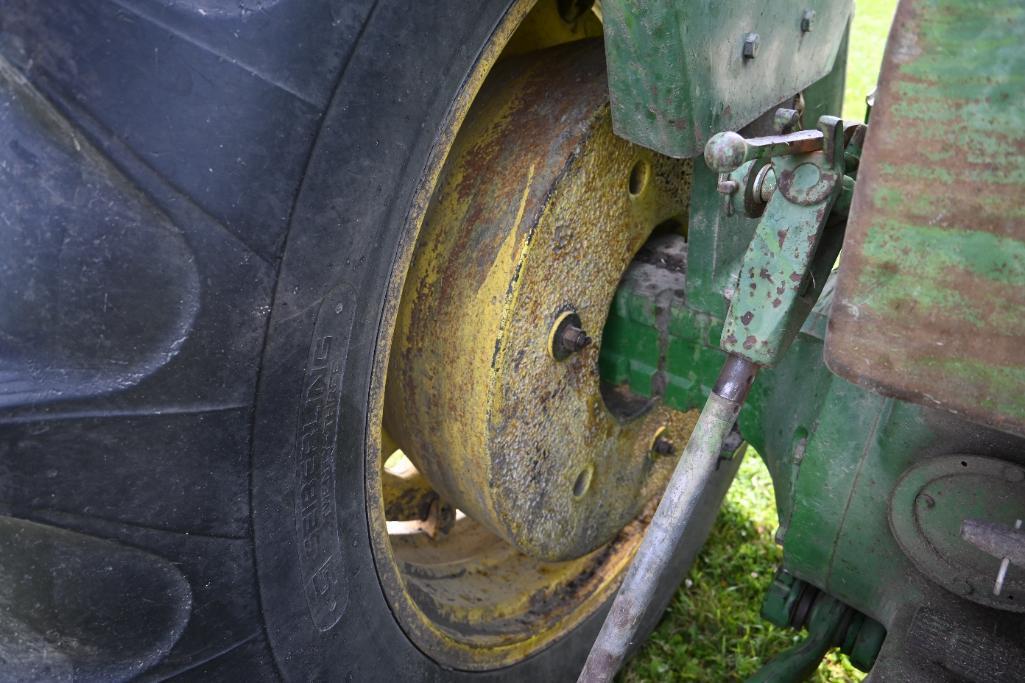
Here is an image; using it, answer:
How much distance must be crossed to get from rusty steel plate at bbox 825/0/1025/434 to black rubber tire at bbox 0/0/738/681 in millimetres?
410

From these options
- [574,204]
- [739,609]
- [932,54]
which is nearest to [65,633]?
[574,204]

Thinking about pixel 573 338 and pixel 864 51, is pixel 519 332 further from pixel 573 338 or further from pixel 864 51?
pixel 864 51

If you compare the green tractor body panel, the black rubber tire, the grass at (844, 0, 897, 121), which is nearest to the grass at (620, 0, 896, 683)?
the green tractor body panel

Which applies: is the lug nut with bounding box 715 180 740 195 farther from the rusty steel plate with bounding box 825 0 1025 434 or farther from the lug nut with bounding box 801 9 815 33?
the lug nut with bounding box 801 9 815 33

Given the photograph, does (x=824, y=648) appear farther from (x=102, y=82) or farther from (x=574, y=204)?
(x=102, y=82)

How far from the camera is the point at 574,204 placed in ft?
3.77

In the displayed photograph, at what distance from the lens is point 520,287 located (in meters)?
1.10

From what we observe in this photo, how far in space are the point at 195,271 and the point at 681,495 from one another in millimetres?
501

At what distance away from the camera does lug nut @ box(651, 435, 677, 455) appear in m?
1.49

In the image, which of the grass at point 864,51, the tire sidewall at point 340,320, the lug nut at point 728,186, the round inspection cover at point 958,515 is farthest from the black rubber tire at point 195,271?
the grass at point 864,51

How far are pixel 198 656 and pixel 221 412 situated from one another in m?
0.25

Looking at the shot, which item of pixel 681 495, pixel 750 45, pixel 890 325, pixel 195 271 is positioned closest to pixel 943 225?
pixel 890 325

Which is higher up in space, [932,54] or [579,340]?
[932,54]

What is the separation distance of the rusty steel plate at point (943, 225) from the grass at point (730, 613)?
3.89 ft
